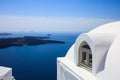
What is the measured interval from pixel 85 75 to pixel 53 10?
621 inches

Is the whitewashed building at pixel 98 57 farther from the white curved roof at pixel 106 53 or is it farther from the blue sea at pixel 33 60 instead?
the blue sea at pixel 33 60

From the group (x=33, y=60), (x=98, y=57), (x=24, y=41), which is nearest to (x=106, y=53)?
(x=98, y=57)

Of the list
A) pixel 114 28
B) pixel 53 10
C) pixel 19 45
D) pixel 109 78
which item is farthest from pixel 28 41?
pixel 109 78

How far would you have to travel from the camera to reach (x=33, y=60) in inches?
808

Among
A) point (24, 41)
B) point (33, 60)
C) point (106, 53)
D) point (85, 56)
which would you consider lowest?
point (33, 60)

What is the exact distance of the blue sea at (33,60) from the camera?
2027 cm

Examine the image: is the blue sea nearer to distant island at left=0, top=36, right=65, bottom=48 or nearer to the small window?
distant island at left=0, top=36, right=65, bottom=48

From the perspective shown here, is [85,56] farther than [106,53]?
Yes

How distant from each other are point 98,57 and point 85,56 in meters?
1.47

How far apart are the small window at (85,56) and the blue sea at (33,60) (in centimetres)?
1255

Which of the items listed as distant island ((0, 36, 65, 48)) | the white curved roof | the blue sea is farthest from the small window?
distant island ((0, 36, 65, 48))

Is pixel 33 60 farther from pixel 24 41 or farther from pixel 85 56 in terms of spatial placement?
pixel 85 56

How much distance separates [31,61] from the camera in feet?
67.2

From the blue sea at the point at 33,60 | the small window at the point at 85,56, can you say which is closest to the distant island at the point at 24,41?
the blue sea at the point at 33,60
